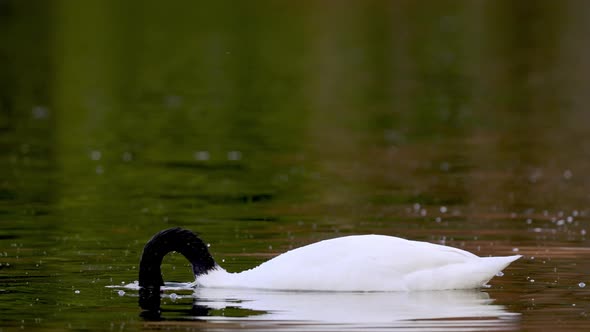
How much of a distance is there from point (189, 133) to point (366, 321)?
65.5 ft

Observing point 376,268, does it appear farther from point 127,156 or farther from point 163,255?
point 127,156

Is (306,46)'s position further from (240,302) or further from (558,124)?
(240,302)

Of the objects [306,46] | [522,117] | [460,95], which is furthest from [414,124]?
[306,46]

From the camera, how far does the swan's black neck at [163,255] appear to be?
14.7 meters

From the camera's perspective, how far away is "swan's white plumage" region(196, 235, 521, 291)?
46.4ft

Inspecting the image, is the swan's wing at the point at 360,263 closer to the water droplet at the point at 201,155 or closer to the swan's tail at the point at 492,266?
the swan's tail at the point at 492,266

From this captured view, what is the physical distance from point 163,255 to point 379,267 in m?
2.07

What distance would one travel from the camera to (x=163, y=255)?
14.9m

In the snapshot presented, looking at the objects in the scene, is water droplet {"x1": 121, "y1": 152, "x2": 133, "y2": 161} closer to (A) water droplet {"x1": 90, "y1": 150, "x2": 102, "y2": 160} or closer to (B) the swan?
(A) water droplet {"x1": 90, "y1": 150, "x2": 102, "y2": 160}

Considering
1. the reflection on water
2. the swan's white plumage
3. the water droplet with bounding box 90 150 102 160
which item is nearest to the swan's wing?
the swan's white plumage

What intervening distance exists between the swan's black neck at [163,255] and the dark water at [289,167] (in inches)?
12.3

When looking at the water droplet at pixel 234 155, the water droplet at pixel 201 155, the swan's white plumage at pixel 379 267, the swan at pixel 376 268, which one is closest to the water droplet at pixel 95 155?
the water droplet at pixel 201 155

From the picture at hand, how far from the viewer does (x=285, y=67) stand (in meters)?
51.9

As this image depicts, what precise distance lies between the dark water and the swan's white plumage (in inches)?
6.8
